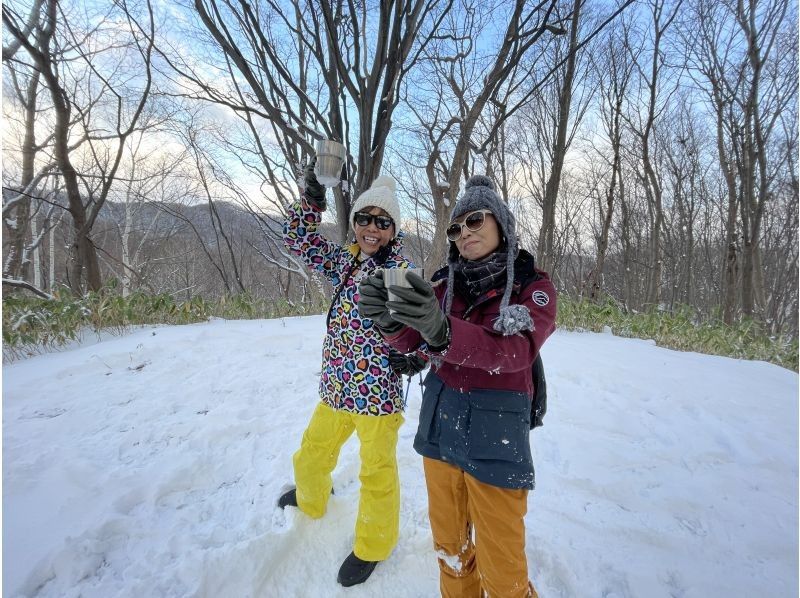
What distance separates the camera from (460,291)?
126 centimetres

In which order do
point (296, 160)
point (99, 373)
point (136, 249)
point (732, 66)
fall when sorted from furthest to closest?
point (136, 249), point (732, 66), point (296, 160), point (99, 373)

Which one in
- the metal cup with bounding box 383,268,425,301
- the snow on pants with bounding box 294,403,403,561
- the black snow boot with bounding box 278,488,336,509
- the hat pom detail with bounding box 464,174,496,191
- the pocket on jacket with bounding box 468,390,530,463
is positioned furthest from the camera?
the black snow boot with bounding box 278,488,336,509

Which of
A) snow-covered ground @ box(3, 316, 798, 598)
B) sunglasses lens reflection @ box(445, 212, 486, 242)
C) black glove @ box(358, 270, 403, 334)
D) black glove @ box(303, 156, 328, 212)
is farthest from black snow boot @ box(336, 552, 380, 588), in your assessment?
black glove @ box(303, 156, 328, 212)

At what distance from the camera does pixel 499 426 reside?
3.55 feet

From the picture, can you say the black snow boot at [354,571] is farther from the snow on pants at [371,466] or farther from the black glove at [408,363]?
the black glove at [408,363]

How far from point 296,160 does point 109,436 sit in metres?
4.98

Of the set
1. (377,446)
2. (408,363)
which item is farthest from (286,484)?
(408,363)

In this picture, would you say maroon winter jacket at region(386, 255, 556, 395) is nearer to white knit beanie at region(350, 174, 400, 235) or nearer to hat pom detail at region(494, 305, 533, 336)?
hat pom detail at region(494, 305, 533, 336)

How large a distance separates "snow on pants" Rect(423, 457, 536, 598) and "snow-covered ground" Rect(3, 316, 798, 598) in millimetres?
320

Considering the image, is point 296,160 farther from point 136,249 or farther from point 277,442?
point 136,249

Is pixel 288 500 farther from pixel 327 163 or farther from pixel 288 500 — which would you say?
pixel 327 163

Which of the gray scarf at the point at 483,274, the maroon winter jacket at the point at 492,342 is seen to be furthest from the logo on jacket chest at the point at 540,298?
the gray scarf at the point at 483,274

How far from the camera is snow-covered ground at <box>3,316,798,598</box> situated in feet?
4.62

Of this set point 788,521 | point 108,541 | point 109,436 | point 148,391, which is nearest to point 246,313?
point 148,391
